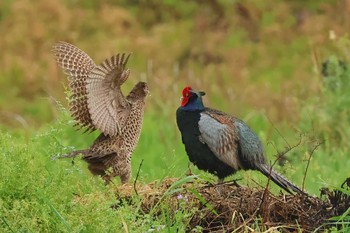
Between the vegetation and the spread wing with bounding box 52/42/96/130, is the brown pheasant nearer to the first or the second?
the spread wing with bounding box 52/42/96/130

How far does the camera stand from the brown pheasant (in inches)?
302

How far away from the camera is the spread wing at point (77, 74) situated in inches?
308

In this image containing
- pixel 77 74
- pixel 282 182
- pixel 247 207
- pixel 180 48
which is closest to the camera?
pixel 247 207

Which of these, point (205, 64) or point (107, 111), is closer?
point (107, 111)

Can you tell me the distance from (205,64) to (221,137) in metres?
11.0

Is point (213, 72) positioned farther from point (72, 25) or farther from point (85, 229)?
point (85, 229)

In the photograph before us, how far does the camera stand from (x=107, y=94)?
7.75 metres

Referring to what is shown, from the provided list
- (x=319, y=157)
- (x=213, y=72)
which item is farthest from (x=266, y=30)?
(x=319, y=157)

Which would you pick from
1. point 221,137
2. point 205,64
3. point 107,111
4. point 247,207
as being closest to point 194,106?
point 221,137

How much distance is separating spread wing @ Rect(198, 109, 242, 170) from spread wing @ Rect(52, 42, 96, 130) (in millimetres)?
727

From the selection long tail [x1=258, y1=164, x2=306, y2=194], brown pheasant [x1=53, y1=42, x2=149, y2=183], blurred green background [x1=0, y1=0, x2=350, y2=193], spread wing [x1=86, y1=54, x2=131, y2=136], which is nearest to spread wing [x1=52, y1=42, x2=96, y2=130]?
brown pheasant [x1=53, y1=42, x2=149, y2=183]

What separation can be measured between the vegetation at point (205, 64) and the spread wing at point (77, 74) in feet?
2.15

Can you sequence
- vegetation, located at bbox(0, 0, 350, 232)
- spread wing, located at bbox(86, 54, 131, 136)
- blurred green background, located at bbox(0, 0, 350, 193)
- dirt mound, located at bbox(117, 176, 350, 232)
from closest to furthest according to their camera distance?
dirt mound, located at bbox(117, 176, 350, 232), spread wing, located at bbox(86, 54, 131, 136), vegetation, located at bbox(0, 0, 350, 232), blurred green background, located at bbox(0, 0, 350, 193)

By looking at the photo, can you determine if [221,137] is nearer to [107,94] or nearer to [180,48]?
[107,94]
